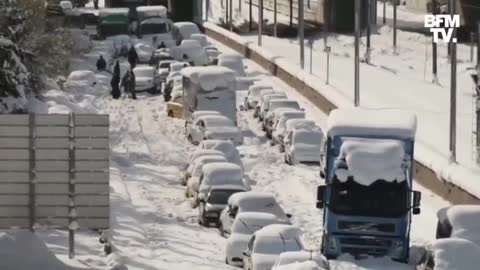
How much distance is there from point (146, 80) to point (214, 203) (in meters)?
29.4

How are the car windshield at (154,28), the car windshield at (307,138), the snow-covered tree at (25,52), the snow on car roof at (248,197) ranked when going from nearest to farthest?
the snow on car roof at (248,197) → the car windshield at (307,138) → the snow-covered tree at (25,52) → the car windshield at (154,28)

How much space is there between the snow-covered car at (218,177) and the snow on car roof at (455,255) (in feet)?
29.1

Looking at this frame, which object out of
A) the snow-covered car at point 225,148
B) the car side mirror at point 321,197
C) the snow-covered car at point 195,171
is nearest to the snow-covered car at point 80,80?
the snow-covered car at point 225,148

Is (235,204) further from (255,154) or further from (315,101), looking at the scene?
(315,101)

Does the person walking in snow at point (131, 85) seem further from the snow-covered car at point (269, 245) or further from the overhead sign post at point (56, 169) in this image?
the overhead sign post at point (56, 169)

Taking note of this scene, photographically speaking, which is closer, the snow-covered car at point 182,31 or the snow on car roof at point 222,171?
the snow on car roof at point 222,171

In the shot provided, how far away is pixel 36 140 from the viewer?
23344 mm

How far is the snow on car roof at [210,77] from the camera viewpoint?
150ft

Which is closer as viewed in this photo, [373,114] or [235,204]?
[373,114]

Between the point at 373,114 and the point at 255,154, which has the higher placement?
the point at 373,114

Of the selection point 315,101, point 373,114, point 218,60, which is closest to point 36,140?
point 373,114

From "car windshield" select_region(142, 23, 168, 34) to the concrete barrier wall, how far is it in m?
3.80

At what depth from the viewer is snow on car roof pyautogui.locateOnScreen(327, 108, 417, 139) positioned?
24688mm

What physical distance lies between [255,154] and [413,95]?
52.9ft
